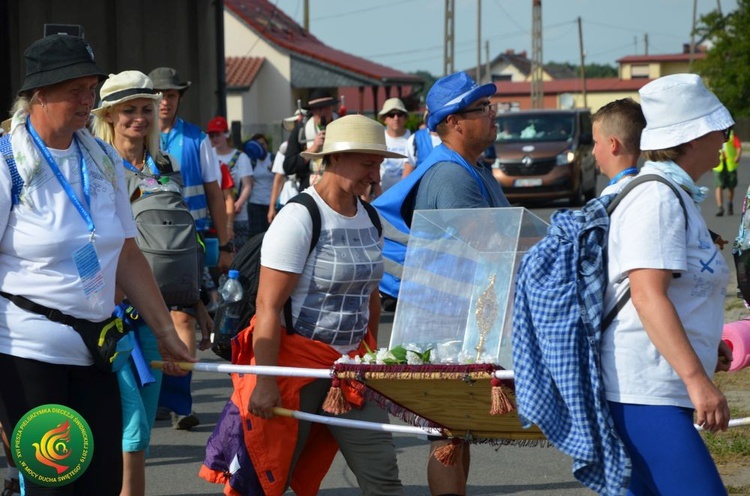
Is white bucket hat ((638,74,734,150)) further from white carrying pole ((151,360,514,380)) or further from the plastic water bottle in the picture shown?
the plastic water bottle

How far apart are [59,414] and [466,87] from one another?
2.33 meters

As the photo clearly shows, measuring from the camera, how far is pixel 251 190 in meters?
13.5

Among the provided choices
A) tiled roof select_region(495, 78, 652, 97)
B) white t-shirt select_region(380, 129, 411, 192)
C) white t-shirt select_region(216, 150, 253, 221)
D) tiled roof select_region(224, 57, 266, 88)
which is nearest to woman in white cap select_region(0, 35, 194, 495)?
white t-shirt select_region(380, 129, 411, 192)

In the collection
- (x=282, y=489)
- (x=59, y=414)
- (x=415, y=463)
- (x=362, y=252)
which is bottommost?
(x=415, y=463)

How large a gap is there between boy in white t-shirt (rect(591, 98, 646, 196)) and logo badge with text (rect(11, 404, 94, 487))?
Answer: 2.01m

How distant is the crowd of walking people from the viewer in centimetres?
346

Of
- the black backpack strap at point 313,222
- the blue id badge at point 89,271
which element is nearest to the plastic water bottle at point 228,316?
the black backpack strap at point 313,222

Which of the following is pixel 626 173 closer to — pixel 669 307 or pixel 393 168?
pixel 669 307

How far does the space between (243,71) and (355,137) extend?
161 feet

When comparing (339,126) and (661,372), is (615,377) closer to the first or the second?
(661,372)

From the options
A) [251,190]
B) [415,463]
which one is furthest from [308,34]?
[415,463]

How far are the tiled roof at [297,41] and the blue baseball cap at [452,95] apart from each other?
41321 mm

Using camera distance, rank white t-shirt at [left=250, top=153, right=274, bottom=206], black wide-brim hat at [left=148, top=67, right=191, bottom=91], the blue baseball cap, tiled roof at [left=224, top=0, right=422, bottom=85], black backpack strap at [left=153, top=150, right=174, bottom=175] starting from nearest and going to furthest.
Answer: the blue baseball cap < black backpack strap at [left=153, top=150, right=174, bottom=175] < black wide-brim hat at [left=148, top=67, right=191, bottom=91] < white t-shirt at [left=250, top=153, right=274, bottom=206] < tiled roof at [left=224, top=0, right=422, bottom=85]

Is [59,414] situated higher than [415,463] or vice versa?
[59,414]
